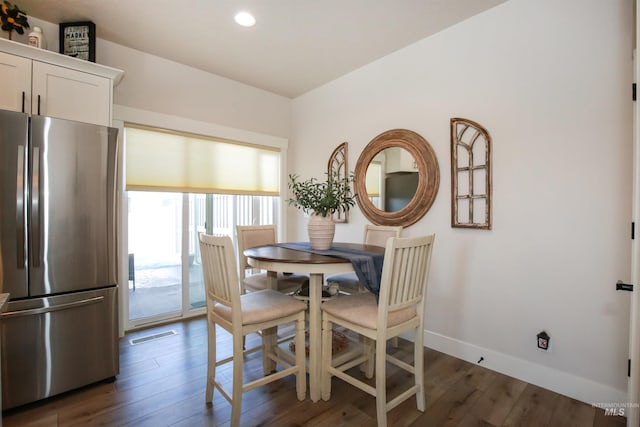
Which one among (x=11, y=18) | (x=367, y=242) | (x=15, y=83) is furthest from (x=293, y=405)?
(x=11, y=18)

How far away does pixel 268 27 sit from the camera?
262cm

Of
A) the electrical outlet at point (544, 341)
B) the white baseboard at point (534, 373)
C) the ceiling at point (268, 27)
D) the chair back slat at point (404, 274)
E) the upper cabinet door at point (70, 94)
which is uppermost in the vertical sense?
the ceiling at point (268, 27)

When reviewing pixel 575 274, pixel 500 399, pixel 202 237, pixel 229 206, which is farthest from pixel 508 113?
pixel 229 206

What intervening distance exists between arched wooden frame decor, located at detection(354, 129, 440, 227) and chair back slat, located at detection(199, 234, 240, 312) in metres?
1.79

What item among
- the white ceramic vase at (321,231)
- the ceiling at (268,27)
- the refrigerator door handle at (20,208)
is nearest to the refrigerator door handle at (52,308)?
the refrigerator door handle at (20,208)

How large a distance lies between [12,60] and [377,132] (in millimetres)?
2814

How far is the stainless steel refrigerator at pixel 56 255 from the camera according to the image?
1.85 m

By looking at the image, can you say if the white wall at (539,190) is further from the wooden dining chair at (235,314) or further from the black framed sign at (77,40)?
the black framed sign at (77,40)

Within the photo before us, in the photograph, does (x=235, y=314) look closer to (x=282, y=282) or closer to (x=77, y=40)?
(x=282, y=282)

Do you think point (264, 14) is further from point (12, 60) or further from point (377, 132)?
point (12, 60)

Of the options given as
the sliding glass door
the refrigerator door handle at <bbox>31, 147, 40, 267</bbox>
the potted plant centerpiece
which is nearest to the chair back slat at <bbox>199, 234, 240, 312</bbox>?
the potted plant centerpiece

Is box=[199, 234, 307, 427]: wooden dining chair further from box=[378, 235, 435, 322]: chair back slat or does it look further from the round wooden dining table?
box=[378, 235, 435, 322]: chair back slat

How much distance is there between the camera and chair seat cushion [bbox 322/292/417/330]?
5.79 ft

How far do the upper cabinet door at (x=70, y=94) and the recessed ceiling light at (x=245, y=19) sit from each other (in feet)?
3.58
